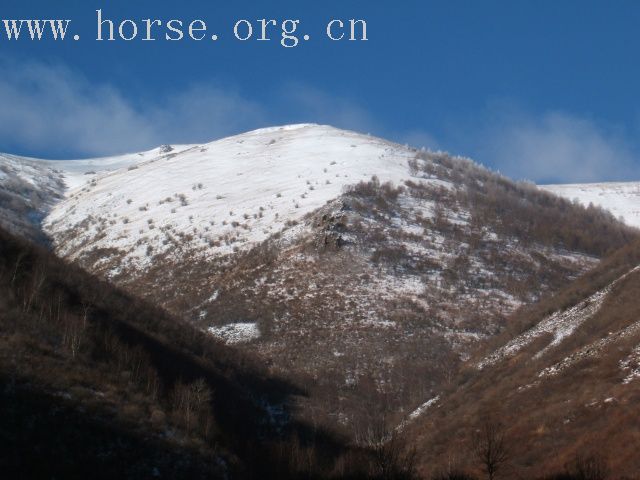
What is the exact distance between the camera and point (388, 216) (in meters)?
53.1

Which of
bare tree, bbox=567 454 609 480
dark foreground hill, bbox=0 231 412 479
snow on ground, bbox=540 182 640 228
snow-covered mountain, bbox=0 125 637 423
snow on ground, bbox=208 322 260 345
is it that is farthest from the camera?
snow on ground, bbox=540 182 640 228

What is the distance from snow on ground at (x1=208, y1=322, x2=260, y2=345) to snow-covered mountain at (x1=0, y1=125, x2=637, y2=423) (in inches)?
4.7

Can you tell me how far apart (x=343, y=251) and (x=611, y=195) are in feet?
176

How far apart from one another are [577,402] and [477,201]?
1511 inches

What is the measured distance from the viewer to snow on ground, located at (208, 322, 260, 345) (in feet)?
125

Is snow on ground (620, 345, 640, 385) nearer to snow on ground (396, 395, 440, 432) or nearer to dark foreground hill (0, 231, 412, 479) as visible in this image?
dark foreground hill (0, 231, 412, 479)

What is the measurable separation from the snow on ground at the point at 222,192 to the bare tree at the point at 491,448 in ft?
98.6

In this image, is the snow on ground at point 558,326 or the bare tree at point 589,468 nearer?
the bare tree at point 589,468

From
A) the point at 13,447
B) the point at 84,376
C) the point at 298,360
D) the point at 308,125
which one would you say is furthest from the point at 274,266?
the point at 308,125

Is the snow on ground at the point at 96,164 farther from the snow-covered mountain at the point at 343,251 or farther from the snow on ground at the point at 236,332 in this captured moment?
the snow on ground at the point at 236,332

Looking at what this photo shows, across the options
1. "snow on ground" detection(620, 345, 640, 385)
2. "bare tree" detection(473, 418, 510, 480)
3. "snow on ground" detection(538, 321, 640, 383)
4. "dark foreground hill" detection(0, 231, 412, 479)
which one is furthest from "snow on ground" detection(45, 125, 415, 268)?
"snow on ground" detection(620, 345, 640, 385)

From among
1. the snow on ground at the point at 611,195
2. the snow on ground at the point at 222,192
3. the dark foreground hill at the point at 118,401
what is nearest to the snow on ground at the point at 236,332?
the dark foreground hill at the point at 118,401

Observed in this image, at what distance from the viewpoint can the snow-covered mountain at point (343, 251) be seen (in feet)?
122

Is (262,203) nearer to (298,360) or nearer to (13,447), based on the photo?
(298,360)
